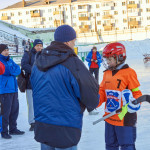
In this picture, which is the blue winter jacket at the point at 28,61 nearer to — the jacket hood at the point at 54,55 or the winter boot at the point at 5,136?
the winter boot at the point at 5,136

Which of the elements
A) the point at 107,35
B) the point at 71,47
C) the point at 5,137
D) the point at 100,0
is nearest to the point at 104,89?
the point at 71,47

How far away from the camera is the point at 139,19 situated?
68750 mm

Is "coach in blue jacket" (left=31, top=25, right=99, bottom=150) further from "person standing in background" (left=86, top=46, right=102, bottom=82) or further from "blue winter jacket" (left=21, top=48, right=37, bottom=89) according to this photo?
"person standing in background" (left=86, top=46, right=102, bottom=82)

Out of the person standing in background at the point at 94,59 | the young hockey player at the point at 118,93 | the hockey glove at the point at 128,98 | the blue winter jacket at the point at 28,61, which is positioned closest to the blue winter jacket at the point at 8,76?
the blue winter jacket at the point at 28,61

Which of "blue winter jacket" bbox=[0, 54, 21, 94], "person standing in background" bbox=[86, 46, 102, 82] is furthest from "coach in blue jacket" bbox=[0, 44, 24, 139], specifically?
"person standing in background" bbox=[86, 46, 102, 82]

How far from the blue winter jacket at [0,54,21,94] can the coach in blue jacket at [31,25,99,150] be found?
267 cm

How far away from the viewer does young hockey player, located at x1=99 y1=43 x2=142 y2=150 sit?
293cm

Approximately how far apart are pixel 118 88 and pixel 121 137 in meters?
0.51

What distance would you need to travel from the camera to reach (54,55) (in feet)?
6.77

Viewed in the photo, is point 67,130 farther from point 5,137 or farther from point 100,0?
point 100,0

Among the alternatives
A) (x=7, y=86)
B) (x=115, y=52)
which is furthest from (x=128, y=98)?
(x=7, y=86)

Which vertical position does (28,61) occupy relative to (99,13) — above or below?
below

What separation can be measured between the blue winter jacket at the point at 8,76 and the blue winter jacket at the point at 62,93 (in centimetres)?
269

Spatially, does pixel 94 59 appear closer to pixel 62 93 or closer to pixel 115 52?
pixel 115 52
